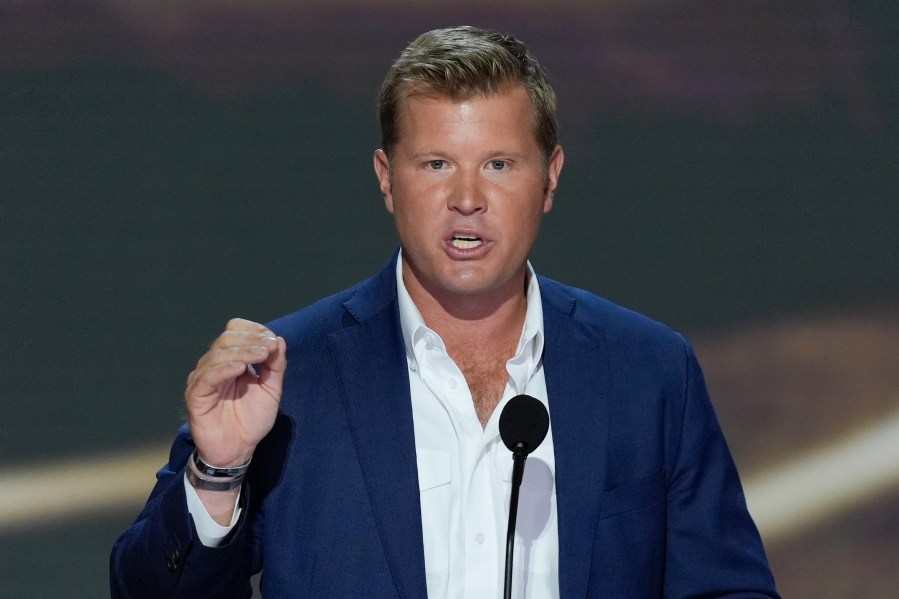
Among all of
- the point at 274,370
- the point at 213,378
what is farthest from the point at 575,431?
the point at 213,378

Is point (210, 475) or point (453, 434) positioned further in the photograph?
point (453, 434)

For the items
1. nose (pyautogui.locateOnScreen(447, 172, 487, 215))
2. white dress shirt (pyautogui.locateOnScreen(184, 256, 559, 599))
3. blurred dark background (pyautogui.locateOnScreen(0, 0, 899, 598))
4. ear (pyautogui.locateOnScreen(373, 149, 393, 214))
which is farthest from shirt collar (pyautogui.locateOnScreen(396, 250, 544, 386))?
blurred dark background (pyautogui.locateOnScreen(0, 0, 899, 598))

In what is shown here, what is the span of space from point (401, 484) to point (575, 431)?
325 mm

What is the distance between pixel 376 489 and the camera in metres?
2.15

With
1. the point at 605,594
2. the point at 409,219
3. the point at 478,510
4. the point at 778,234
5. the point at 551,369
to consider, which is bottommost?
the point at 605,594

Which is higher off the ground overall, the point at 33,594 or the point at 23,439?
the point at 23,439

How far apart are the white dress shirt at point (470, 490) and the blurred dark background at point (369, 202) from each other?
4.21 feet

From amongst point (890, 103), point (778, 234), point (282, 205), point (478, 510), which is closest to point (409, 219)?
point (478, 510)

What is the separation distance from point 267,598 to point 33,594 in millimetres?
1616

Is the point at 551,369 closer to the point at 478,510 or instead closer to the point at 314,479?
the point at 478,510

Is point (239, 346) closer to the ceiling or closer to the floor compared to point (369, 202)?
closer to the floor

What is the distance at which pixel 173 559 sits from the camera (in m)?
2.02

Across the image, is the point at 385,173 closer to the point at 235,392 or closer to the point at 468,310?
the point at 468,310

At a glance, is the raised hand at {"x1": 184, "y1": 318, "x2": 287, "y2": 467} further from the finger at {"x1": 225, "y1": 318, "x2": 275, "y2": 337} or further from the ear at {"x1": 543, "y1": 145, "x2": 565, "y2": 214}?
the ear at {"x1": 543, "y1": 145, "x2": 565, "y2": 214}
